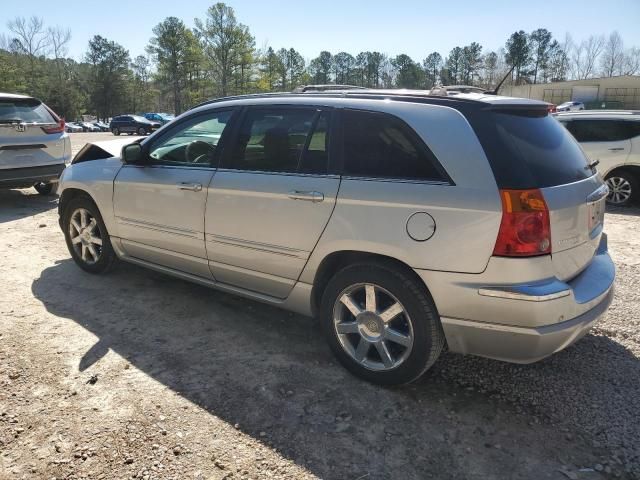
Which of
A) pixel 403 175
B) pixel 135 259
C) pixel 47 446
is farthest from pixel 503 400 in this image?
pixel 135 259

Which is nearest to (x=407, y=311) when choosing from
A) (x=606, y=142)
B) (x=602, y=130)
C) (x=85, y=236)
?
(x=85, y=236)

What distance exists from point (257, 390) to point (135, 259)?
→ 2.08m

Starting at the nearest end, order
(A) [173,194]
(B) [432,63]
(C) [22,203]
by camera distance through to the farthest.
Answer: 1. (A) [173,194]
2. (C) [22,203]
3. (B) [432,63]

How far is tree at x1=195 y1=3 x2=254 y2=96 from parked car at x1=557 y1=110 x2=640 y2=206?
221 feet

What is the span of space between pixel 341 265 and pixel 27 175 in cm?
688

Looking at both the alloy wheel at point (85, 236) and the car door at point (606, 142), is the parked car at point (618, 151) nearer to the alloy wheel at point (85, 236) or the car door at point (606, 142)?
the car door at point (606, 142)

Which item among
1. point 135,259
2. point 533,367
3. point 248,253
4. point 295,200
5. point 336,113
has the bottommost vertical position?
point 533,367

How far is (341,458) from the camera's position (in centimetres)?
242

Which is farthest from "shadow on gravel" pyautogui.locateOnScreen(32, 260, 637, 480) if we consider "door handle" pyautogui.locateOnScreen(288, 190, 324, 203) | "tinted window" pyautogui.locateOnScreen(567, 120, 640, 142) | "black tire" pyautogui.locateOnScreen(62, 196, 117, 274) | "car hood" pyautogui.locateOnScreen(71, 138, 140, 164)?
"tinted window" pyautogui.locateOnScreen(567, 120, 640, 142)

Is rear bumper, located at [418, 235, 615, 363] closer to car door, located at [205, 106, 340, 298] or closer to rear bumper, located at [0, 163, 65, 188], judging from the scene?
car door, located at [205, 106, 340, 298]

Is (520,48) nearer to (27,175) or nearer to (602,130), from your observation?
(602,130)

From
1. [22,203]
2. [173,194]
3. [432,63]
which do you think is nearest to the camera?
[173,194]

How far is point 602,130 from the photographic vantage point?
28.9ft

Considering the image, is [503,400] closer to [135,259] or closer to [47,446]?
[47,446]
